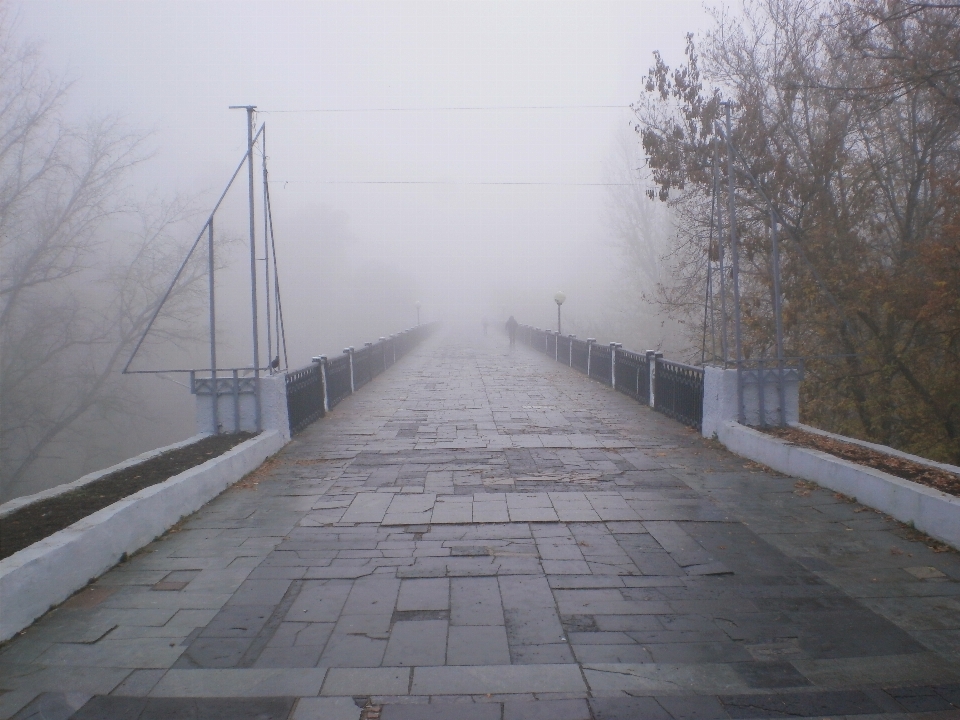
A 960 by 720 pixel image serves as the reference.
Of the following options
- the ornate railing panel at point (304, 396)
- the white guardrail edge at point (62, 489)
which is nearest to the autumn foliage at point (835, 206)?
the ornate railing panel at point (304, 396)

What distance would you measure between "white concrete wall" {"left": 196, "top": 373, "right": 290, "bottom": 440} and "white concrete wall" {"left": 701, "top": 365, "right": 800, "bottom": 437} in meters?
5.73

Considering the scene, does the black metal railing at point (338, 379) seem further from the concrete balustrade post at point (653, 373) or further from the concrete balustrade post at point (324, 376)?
the concrete balustrade post at point (653, 373)

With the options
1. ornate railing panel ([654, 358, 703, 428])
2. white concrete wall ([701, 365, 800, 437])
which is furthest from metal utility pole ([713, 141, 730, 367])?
ornate railing panel ([654, 358, 703, 428])

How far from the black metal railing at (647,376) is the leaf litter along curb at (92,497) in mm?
6439

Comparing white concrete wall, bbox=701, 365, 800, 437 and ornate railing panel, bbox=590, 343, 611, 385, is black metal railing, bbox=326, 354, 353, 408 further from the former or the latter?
white concrete wall, bbox=701, 365, 800, 437

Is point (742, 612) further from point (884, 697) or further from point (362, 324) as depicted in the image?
point (362, 324)

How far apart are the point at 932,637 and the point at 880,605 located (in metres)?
0.46

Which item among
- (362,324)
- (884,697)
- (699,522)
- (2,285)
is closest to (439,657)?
(884,697)

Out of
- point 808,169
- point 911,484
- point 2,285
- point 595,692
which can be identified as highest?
point 808,169

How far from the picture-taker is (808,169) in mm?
15602

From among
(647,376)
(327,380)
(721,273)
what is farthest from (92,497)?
(647,376)

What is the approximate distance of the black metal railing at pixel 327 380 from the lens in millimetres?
10933

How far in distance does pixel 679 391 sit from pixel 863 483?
5088 mm

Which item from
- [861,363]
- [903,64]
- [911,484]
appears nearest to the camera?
[911,484]
